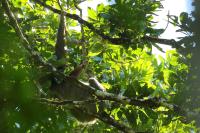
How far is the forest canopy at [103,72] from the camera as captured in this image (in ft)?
13.3

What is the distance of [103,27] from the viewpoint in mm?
6895

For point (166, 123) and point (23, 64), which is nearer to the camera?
point (23, 64)

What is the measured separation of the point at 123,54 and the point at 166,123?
5.35 feet

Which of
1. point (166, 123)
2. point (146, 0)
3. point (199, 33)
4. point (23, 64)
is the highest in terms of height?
point (146, 0)

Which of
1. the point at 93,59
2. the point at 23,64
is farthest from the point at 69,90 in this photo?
the point at 23,64

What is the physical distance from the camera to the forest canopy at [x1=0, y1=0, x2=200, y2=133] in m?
4.04

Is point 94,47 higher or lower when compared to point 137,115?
higher

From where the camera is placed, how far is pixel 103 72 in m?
7.73

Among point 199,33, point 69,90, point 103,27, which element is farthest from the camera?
point 69,90

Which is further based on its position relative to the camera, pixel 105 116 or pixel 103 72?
pixel 103 72

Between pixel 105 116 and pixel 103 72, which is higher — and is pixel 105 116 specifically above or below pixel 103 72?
below

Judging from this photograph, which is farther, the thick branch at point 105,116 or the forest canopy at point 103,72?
the thick branch at point 105,116

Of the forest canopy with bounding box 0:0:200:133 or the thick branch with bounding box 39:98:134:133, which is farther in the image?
the thick branch with bounding box 39:98:134:133

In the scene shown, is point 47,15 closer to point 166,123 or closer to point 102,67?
point 102,67
